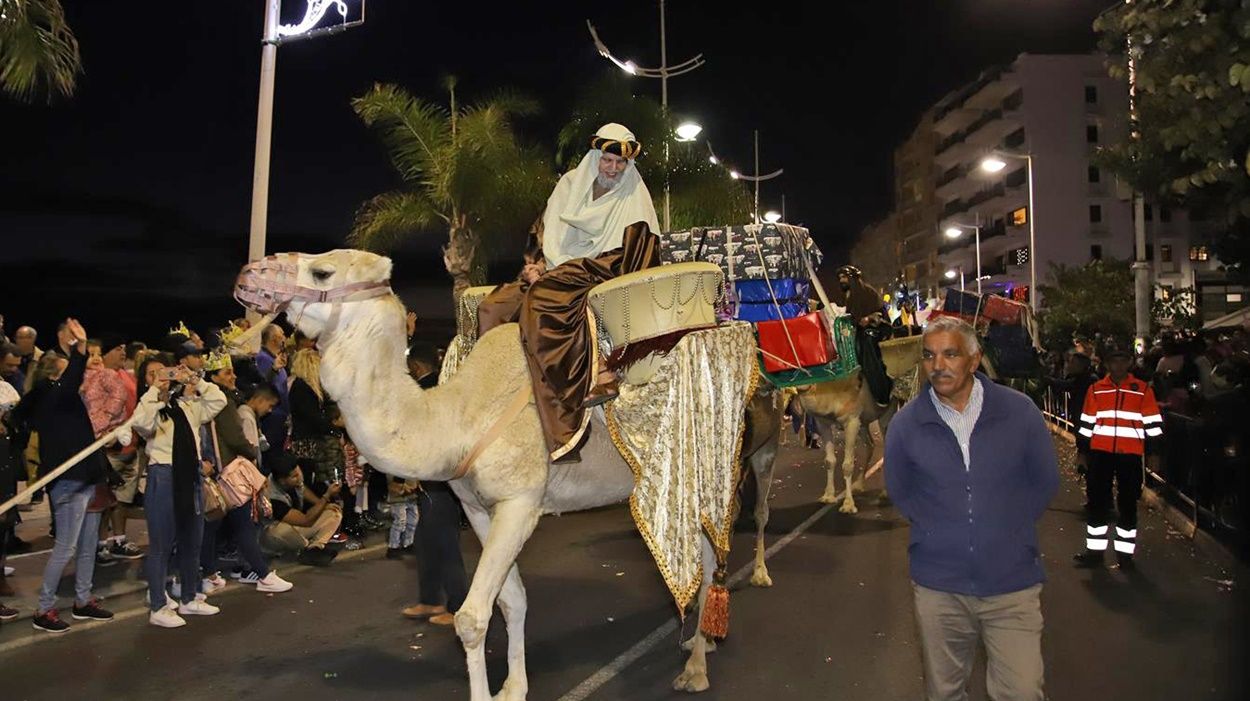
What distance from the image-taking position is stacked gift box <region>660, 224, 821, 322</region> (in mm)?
8109

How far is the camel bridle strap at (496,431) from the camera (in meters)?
5.61

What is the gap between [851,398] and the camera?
13906 millimetres


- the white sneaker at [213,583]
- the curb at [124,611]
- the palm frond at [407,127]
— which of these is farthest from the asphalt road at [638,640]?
the palm frond at [407,127]

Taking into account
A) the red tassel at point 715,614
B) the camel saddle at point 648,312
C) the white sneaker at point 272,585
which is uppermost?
the camel saddle at point 648,312

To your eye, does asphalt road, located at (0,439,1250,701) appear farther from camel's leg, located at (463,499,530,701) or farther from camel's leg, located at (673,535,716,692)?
camel's leg, located at (463,499,530,701)

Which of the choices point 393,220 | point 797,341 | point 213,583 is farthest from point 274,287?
point 393,220

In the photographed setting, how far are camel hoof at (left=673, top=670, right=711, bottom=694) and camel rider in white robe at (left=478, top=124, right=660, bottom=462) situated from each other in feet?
5.70

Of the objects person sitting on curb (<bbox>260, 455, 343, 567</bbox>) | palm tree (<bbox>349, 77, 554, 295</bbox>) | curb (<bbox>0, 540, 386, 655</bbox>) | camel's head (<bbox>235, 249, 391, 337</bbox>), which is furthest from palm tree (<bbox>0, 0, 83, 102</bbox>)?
palm tree (<bbox>349, 77, 554, 295</bbox>)

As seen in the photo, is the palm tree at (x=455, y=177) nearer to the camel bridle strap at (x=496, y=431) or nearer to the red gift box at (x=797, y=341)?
the red gift box at (x=797, y=341)

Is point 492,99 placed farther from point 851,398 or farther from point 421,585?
point 421,585

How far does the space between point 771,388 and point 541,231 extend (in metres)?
2.87

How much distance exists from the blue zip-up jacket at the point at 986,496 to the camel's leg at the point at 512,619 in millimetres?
2581

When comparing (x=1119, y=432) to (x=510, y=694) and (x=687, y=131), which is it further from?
(x=687, y=131)

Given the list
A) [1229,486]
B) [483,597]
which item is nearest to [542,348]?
[483,597]
